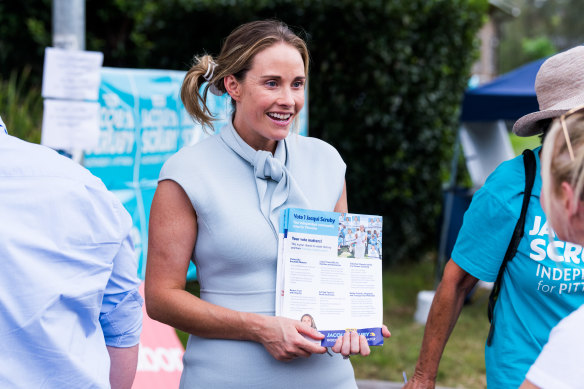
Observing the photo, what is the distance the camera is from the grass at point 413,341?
5.14 meters

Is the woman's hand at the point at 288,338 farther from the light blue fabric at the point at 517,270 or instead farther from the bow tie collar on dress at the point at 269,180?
the light blue fabric at the point at 517,270

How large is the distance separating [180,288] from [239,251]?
8.1 inches

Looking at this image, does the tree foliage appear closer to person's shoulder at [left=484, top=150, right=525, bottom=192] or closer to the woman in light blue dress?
person's shoulder at [left=484, top=150, right=525, bottom=192]

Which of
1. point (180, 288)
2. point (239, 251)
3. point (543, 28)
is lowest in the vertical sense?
point (180, 288)

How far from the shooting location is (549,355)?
1.19m

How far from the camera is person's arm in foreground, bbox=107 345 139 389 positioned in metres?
1.67

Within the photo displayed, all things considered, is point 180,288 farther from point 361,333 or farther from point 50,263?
point 50,263

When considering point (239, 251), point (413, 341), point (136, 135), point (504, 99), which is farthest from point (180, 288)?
point (504, 99)

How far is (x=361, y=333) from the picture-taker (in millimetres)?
2029

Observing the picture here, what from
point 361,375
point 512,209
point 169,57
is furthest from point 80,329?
point 169,57

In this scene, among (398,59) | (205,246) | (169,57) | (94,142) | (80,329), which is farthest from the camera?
(169,57)

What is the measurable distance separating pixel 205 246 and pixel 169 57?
670 cm

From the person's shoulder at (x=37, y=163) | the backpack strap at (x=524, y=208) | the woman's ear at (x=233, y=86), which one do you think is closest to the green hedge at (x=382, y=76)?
the woman's ear at (x=233, y=86)

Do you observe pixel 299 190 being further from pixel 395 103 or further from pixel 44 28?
pixel 44 28
